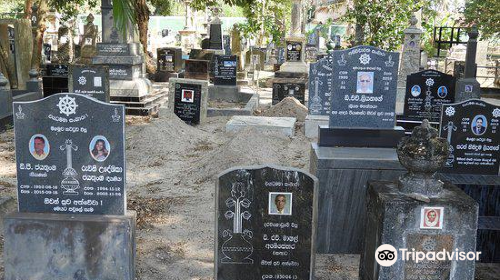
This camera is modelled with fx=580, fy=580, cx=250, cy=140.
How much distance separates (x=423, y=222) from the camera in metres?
4.17

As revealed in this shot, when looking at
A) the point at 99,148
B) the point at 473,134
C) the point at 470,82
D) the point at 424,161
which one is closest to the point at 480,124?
the point at 473,134

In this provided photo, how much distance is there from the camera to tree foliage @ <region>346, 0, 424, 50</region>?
1736 cm

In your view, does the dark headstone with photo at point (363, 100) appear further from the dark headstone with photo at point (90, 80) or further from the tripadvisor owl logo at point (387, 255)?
the dark headstone with photo at point (90, 80)

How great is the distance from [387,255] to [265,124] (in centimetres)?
702

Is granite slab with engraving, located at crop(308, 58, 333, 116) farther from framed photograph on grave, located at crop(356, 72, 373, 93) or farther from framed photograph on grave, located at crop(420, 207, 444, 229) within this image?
framed photograph on grave, located at crop(420, 207, 444, 229)

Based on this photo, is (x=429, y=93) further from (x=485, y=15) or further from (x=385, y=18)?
(x=485, y=15)

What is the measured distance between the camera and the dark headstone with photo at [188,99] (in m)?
12.4

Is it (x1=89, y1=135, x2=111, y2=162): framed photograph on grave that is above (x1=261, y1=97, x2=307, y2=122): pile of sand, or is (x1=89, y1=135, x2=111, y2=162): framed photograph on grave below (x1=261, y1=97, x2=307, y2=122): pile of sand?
above

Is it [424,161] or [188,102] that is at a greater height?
[424,161]

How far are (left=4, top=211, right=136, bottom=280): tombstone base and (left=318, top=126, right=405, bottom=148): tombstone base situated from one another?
2.40m

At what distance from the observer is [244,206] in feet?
14.3

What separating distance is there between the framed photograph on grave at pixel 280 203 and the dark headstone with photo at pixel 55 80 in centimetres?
1078

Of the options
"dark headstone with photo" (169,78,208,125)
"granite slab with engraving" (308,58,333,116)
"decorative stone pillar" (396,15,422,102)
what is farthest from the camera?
"decorative stone pillar" (396,15,422,102)

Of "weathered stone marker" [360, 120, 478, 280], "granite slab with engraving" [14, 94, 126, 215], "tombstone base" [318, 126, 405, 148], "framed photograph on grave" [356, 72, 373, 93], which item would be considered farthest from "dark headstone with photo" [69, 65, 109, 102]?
"weathered stone marker" [360, 120, 478, 280]
